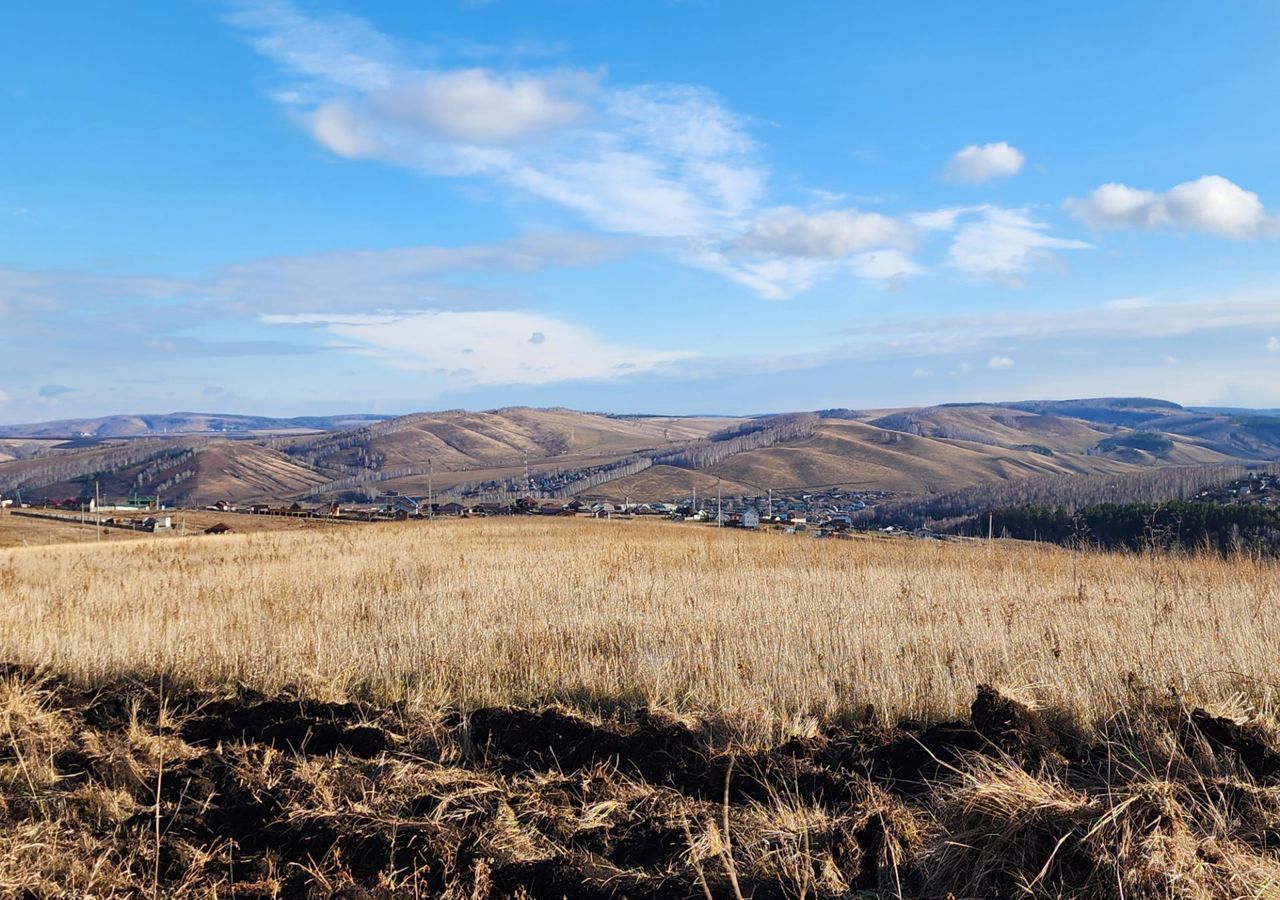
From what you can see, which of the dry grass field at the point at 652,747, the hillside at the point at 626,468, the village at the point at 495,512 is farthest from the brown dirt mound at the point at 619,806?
the hillside at the point at 626,468

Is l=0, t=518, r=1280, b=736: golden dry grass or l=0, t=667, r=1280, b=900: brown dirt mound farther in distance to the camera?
l=0, t=518, r=1280, b=736: golden dry grass

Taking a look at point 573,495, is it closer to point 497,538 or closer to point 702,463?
point 702,463

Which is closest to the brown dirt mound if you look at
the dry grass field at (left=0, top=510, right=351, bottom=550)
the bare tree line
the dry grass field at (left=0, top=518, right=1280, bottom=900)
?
the dry grass field at (left=0, top=518, right=1280, bottom=900)

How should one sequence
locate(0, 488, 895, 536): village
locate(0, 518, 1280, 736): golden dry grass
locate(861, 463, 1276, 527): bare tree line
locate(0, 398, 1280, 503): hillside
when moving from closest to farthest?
locate(0, 518, 1280, 736): golden dry grass → locate(0, 488, 895, 536): village → locate(861, 463, 1276, 527): bare tree line → locate(0, 398, 1280, 503): hillside

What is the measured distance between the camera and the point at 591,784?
4879 mm

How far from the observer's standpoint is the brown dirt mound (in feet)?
12.1

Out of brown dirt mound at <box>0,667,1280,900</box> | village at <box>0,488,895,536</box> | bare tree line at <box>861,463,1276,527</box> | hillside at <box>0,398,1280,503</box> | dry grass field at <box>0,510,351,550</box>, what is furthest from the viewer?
hillside at <box>0,398,1280,503</box>

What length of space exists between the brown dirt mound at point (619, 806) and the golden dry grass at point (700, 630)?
71cm

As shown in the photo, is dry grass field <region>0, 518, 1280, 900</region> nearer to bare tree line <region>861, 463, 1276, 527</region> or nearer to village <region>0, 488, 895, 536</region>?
village <region>0, 488, 895, 536</region>

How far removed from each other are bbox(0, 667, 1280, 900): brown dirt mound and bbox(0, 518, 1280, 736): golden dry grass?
2.33 feet

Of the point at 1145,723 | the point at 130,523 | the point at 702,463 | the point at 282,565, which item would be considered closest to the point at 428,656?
the point at 1145,723

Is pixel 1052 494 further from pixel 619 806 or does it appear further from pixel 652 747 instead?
pixel 619 806

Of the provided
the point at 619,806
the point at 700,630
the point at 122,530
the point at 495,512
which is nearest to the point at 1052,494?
the point at 495,512

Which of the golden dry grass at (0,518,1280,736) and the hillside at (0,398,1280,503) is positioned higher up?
the golden dry grass at (0,518,1280,736)
